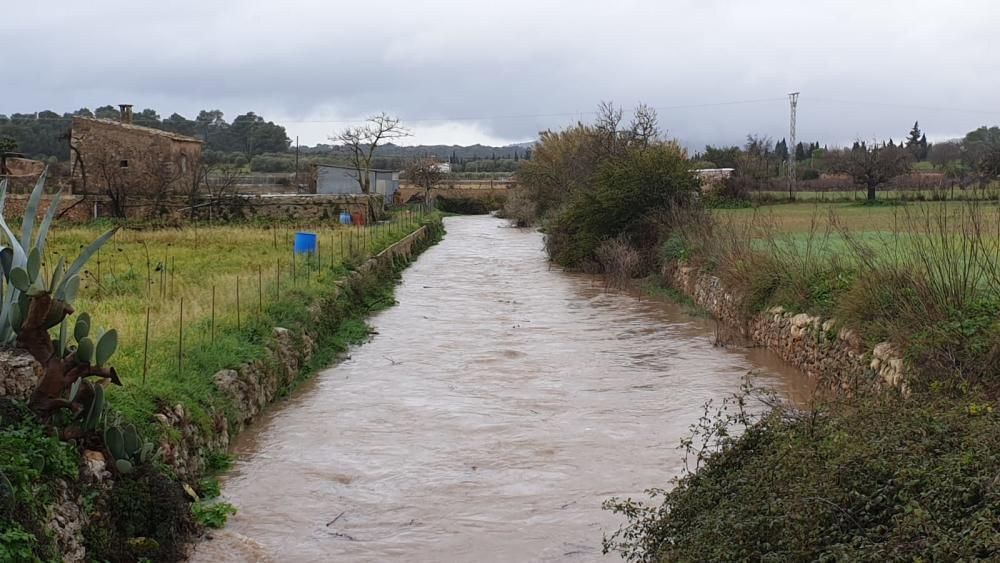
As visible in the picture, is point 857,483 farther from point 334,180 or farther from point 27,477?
point 334,180

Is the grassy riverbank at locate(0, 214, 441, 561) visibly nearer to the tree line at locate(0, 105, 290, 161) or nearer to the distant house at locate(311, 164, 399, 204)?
the distant house at locate(311, 164, 399, 204)

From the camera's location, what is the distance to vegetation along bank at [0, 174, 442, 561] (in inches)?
228

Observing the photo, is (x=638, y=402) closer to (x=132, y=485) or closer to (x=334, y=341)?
(x=334, y=341)

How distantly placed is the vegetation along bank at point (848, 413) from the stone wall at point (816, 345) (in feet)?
0.11

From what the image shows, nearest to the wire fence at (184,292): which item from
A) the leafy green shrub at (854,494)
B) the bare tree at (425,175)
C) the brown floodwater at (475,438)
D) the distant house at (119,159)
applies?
the brown floodwater at (475,438)

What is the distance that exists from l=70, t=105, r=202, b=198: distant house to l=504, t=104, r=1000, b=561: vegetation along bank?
2178 cm

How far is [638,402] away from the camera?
1220cm

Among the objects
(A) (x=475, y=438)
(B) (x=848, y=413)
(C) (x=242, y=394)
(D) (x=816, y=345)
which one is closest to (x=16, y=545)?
(B) (x=848, y=413)

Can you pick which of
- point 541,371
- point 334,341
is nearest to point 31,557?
point 541,371

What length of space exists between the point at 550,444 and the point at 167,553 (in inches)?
181

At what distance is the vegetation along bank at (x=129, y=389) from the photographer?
5.79m

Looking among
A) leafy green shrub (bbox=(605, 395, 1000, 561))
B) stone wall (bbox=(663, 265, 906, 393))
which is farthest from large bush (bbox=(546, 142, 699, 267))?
leafy green shrub (bbox=(605, 395, 1000, 561))

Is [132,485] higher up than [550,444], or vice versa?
[132,485]

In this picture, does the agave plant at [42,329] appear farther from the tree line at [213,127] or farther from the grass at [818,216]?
the tree line at [213,127]
